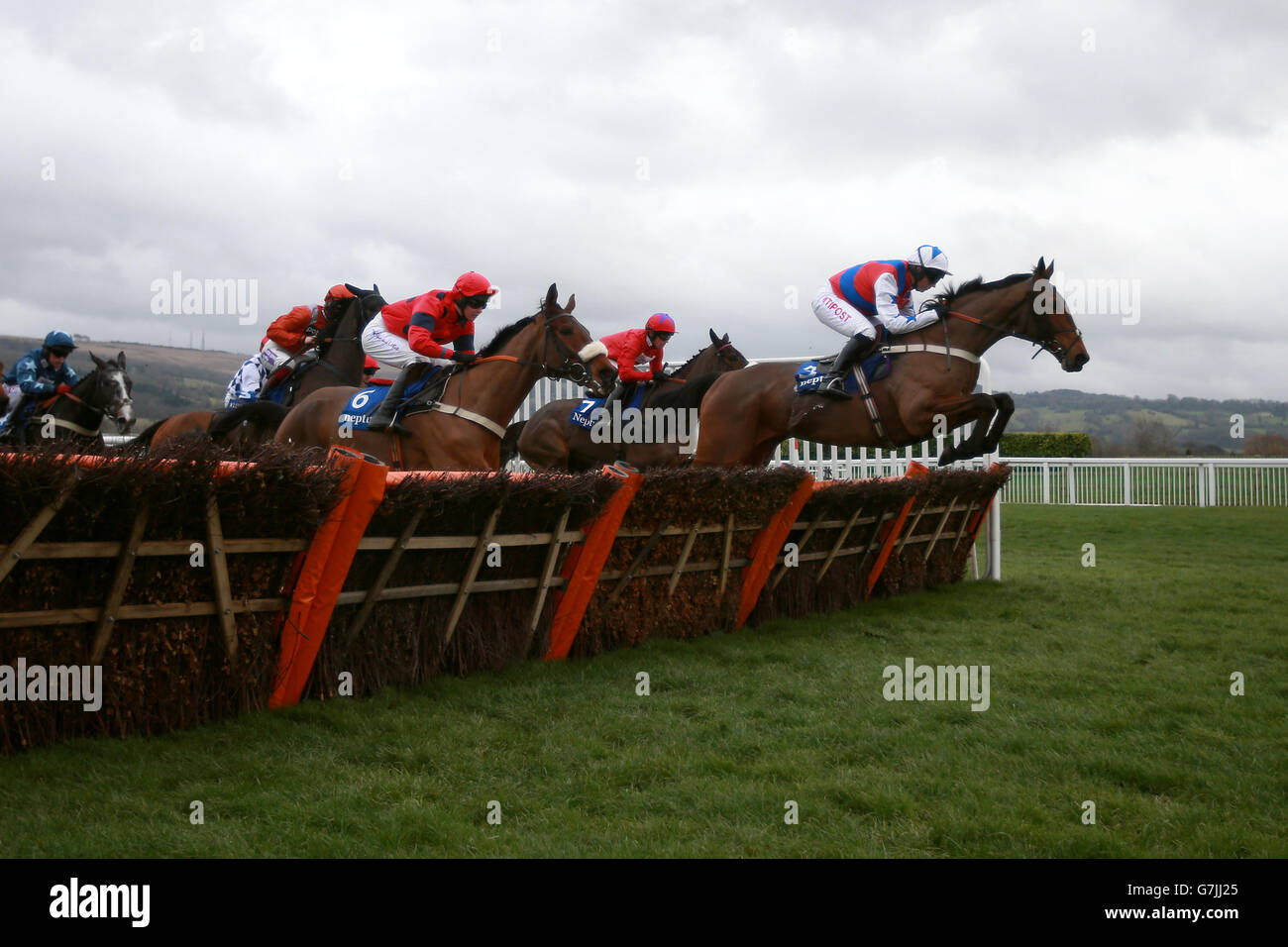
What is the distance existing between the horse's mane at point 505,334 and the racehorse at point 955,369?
198 centimetres

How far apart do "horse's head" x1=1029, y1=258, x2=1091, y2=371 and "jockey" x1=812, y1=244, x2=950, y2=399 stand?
2.03ft

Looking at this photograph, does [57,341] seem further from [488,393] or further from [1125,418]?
[1125,418]

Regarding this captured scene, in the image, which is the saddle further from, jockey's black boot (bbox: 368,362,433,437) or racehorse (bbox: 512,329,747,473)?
racehorse (bbox: 512,329,747,473)

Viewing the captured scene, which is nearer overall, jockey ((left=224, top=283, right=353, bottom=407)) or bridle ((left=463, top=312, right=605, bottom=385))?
bridle ((left=463, top=312, right=605, bottom=385))

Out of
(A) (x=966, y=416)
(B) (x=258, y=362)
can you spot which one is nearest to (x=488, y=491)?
(A) (x=966, y=416)

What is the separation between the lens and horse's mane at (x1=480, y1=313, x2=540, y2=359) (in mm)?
6652

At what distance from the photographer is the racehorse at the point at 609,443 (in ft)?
28.0

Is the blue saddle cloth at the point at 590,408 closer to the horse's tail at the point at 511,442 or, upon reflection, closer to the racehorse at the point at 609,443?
the racehorse at the point at 609,443

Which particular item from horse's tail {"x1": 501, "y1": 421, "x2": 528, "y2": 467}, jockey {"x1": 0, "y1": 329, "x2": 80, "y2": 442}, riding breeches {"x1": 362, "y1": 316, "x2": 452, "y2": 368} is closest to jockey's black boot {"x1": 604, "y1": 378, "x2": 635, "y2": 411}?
horse's tail {"x1": 501, "y1": 421, "x2": 528, "y2": 467}

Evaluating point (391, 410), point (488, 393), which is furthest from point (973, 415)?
point (391, 410)

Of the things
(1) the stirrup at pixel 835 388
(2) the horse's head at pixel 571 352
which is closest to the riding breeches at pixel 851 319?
(1) the stirrup at pixel 835 388

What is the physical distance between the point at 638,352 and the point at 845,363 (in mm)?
2332
